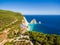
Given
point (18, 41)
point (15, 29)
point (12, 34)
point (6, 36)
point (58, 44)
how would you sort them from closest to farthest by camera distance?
point (58, 44) < point (18, 41) < point (6, 36) < point (12, 34) < point (15, 29)

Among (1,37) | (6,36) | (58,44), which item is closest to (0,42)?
(1,37)

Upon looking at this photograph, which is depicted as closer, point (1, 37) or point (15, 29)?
point (1, 37)

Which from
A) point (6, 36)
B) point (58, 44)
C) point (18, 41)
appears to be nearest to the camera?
point (58, 44)

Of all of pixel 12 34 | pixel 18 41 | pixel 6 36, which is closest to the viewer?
pixel 18 41

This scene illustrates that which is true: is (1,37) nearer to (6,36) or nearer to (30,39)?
(6,36)

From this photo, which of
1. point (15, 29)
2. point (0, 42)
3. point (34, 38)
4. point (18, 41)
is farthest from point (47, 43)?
point (15, 29)

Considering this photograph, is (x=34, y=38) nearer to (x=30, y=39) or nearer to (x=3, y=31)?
(x=30, y=39)

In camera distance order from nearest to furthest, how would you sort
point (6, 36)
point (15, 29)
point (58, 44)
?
1. point (58, 44)
2. point (6, 36)
3. point (15, 29)

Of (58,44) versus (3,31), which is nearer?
(58,44)
